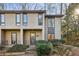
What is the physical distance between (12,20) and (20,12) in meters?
0.18

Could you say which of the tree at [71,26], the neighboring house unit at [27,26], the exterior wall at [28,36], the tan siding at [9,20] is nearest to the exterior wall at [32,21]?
the neighboring house unit at [27,26]

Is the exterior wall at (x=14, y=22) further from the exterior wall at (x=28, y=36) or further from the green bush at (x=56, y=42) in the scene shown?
the green bush at (x=56, y=42)

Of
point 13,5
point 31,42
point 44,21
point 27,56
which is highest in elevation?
point 13,5

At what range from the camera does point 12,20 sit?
10.2ft

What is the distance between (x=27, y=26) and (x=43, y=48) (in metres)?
0.44

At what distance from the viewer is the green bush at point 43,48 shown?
10.1 feet

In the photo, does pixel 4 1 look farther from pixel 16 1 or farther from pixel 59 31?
pixel 59 31

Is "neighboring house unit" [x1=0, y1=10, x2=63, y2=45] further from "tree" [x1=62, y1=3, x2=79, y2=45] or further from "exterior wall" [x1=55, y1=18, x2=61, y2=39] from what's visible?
"tree" [x1=62, y1=3, x2=79, y2=45]

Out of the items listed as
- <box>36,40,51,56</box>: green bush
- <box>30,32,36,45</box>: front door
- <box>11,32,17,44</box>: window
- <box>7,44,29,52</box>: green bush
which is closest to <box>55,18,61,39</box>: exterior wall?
<box>36,40,51,56</box>: green bush

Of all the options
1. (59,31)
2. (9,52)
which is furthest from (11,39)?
(59,31)

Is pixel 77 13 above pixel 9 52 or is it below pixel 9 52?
above

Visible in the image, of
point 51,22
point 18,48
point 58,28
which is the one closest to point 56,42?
point 58,28

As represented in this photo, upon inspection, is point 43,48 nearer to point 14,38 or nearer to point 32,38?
point 32,38

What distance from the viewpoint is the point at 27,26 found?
10.2ft
